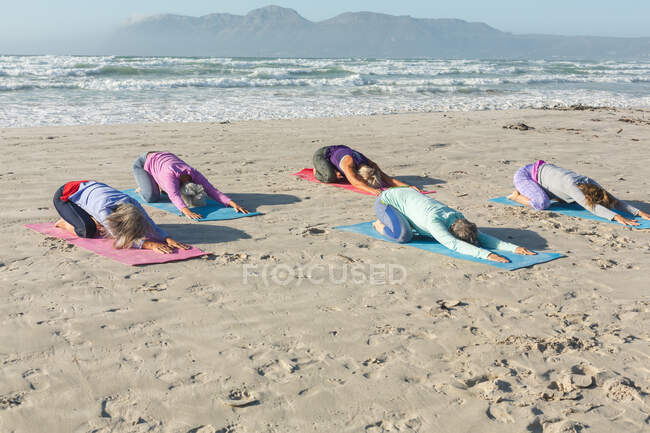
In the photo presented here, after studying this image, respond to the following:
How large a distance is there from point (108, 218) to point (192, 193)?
1.35 metres

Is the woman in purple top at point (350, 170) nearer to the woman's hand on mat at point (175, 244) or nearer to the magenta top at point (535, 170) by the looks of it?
the magenta top at point (535, 170)

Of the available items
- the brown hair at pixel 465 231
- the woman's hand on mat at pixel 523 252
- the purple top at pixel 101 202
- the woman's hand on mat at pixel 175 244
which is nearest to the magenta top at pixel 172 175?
the purple top at pixel 101 202

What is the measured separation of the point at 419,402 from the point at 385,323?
0.86m

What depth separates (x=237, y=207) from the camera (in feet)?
20.0

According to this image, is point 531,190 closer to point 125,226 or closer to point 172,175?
point 172,175

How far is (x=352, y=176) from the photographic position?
23.2ft

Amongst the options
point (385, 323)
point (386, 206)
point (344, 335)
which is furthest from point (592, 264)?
point (344, 335)

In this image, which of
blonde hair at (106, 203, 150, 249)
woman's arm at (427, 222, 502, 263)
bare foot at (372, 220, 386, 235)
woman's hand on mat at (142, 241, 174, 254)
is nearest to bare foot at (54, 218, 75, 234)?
blonde hair at (106, 203, 150, 249)

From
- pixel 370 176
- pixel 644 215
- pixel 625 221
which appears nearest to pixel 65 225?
pixel 370 176

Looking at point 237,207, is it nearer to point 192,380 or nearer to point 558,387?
point 192,380

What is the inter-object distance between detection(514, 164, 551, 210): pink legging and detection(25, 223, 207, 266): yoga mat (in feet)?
12.1

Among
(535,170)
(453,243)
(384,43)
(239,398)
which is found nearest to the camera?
(239,398)

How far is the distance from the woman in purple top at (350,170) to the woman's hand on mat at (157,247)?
9.42ft

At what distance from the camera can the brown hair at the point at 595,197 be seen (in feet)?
20.0
